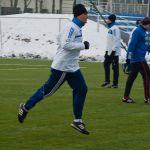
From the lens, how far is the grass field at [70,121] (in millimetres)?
10430

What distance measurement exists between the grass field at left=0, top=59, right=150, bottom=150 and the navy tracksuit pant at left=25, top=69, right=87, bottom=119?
1.50ft

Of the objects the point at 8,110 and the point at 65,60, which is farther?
the point at 8,110

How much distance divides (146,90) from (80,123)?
491 cm

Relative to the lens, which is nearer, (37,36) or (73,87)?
(73,87)

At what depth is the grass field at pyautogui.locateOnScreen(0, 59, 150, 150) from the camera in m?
10.4

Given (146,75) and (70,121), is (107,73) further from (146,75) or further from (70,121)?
(70,121)

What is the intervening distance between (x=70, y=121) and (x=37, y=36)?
3124 centimetres

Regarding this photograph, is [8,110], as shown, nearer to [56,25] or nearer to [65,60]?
[65,60]

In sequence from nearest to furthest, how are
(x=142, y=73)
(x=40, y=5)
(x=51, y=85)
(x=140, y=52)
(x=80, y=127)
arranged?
(x=80, y=127), (x=51, y=85), (x=140, y=52), (x=142, y=73), (x=40, y=5)

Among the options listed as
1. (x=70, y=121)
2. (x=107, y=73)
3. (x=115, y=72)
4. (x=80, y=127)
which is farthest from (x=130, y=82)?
(x=80, y=127)

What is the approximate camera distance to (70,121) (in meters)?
12.7

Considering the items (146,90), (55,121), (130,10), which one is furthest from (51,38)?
(55,121)

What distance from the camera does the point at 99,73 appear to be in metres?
26.6

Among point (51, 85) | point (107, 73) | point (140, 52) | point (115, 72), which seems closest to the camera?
point (51, 85)
